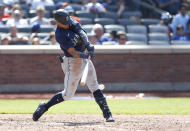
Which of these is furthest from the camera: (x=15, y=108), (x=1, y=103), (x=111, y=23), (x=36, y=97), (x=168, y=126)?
(x=111, y=23)

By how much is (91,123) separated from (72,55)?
3.59ft

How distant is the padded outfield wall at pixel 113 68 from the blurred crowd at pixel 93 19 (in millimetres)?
429

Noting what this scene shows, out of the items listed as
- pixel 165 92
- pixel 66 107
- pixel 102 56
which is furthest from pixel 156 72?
pixel 66 107

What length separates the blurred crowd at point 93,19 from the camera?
577 inches

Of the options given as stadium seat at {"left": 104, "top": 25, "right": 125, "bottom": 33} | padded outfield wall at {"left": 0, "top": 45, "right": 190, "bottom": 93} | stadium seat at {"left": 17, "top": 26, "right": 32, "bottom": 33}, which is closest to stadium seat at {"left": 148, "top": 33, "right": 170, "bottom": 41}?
stadium seat at {"left": 104, "top": 25, "right": 125, "bottom": 33}

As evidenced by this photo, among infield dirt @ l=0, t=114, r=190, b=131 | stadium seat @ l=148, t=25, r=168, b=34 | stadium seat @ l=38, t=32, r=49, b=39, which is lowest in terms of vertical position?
stadium seat @ l=148, t=25, r=168, b=34

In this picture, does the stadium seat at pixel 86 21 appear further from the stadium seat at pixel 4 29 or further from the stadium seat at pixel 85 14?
the stadium seat at pixel 4 29

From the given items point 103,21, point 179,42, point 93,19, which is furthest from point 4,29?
point 179,42

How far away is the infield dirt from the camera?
7625mm

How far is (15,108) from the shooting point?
1103cm

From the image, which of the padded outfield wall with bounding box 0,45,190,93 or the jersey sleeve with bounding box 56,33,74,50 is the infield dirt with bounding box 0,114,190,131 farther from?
the padded outfield wall with bounding box 0,45,190,93

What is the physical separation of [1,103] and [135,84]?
391 cm

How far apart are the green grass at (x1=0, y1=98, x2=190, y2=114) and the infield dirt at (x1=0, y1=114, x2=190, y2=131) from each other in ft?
2.51

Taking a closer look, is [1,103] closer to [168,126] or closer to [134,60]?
[134,60]
